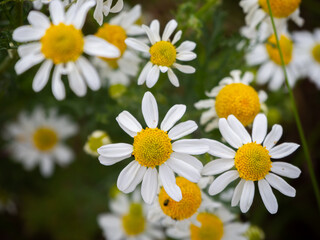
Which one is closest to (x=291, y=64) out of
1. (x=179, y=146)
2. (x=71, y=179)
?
(x=179, y=146)

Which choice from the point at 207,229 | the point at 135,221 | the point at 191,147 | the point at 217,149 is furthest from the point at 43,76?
the point at 135,221

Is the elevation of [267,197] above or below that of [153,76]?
below

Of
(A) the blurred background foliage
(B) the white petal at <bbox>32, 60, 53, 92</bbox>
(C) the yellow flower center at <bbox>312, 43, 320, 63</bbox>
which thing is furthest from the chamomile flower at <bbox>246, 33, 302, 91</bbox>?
(B) the white petal at <bbox>32, 60, 53, 92</bbox>

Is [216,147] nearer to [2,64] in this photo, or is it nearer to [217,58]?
[2,64]

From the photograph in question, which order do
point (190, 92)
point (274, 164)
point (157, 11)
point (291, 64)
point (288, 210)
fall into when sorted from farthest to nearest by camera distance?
point (157, 11) < point (288, 210) < point (291, 64) < point (190, 92) < point (274, 164)

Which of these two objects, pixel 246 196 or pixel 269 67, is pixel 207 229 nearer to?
pixel 246 196
